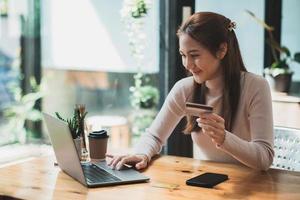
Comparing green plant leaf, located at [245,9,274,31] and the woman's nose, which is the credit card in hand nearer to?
the woman's nose

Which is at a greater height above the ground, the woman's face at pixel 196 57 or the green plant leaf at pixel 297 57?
the woman's face at pixel 196 57

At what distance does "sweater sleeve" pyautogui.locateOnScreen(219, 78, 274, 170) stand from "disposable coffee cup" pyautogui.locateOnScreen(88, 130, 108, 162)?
1.51 ft

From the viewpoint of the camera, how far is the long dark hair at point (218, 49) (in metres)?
1.86

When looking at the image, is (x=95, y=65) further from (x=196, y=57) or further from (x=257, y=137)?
(x=257, y=137)

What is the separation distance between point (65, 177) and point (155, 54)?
188cm

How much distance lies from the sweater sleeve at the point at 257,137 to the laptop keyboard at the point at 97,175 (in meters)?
0.40

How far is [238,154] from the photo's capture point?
1664mm

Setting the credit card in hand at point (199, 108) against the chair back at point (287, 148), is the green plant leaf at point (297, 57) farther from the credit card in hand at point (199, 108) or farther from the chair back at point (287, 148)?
the credit card in hand at point (199, 108)

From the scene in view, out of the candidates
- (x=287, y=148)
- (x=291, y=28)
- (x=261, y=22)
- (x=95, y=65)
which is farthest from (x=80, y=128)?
(x=291, y=28)

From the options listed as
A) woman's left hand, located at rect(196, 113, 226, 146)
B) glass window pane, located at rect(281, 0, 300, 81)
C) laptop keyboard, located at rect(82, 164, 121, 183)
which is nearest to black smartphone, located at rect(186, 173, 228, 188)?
woman's left hand, located at rect(196, 113, 226, 146)

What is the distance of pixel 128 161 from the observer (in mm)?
1752

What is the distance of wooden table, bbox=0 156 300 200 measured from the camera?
1415 millimetres

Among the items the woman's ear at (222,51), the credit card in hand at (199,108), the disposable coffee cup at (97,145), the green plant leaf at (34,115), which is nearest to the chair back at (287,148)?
the woman's ear at (222,51)

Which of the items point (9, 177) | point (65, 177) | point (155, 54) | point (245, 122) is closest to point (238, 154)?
point (245, 122)
